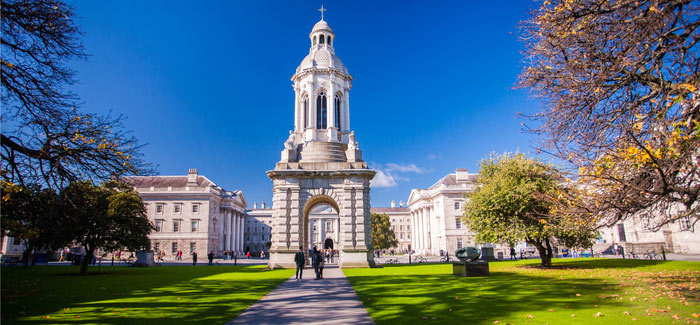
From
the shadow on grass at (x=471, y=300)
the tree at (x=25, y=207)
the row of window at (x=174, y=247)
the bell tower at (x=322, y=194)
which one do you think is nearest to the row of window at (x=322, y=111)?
the bell tower at (x=322, y=194)

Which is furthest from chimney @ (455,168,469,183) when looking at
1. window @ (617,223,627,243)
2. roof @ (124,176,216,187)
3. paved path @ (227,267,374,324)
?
paved path @ (227,267,374,324)

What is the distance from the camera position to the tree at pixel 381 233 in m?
84.2

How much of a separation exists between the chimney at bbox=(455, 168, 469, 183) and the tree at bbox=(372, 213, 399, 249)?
1977 cm

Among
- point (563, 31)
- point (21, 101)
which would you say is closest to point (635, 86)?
point (563, 31)

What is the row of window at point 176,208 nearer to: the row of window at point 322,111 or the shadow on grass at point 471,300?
the row of window at point 322,111

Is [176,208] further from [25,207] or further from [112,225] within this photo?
[25,207]

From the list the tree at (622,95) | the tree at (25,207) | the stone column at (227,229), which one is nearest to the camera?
the tree at (622,95)

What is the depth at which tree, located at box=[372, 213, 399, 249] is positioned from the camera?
8419 centimetres

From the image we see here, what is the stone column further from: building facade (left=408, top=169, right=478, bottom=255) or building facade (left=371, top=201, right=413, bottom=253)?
building facade (left=371, top=201, right=413, bottom=253)

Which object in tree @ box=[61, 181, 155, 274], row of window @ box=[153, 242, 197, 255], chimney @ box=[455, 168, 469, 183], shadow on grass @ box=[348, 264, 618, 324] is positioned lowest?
shadow on grass @ box=[348, 264, 618, 324]

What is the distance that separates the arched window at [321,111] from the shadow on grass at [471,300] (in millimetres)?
23607

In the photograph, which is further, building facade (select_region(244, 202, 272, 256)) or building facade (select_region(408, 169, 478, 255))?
building facade (select_region(244, 202, 272, 256))

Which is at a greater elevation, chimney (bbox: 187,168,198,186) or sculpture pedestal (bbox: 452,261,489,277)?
chimney (bbox: 187,168,198,186)

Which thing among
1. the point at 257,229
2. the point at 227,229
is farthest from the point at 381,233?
the point at 257,229
